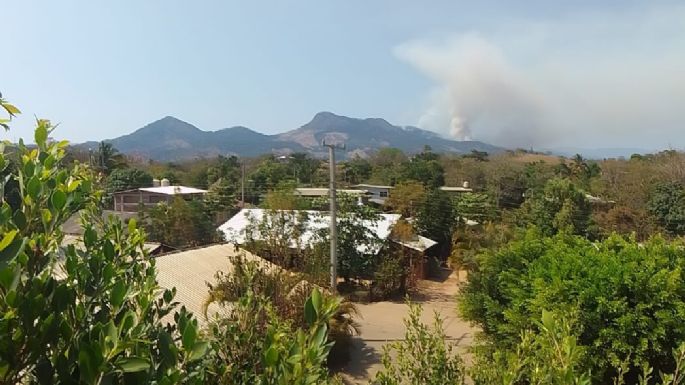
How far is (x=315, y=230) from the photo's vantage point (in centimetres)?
1867

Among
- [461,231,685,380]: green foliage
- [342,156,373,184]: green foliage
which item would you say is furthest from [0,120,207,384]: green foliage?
[342,156,373,184]: green foliage

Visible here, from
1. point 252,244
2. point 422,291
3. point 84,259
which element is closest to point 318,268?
point 252,244

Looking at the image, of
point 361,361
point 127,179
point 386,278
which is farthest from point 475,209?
point 127,179

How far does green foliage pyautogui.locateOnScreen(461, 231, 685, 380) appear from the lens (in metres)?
6.94

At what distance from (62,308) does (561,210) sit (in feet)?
69.1

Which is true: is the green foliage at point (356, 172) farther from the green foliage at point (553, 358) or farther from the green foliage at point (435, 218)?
the green foliage at point (553, 358)

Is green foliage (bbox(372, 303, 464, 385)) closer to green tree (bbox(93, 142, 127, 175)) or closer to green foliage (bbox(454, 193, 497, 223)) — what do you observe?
green foliage (bbox(454, 193, 497, 223))

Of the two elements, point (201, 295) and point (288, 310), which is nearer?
point (288, 310)

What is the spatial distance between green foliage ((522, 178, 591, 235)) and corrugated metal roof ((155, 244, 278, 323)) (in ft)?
40.4

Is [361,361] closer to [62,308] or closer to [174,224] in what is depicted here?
[62,308]

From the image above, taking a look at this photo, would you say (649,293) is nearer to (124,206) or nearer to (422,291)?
(422,291)

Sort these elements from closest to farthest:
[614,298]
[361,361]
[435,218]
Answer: [614,298] < [361,361] < [435,218]

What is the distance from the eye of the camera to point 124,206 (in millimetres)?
32938

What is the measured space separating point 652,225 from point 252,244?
18.4 metres
